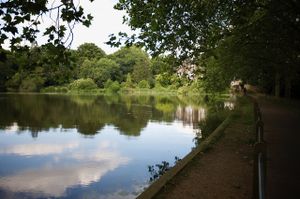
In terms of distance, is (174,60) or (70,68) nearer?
(70,68)

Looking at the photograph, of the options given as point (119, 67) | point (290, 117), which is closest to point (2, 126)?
point (290, 117)

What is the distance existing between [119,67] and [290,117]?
9830cm

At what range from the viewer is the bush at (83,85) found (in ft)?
321

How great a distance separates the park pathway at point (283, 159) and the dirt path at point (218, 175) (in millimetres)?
505

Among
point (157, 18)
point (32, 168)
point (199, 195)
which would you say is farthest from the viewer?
point (32, 168)

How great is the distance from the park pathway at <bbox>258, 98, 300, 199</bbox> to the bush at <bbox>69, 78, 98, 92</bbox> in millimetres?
83781

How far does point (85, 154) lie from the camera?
16.8 meters

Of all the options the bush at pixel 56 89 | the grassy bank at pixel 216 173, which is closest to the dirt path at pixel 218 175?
the grassy bank at pixel 216 173

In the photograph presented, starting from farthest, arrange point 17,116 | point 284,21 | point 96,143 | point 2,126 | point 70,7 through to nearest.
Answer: point 17,116
point 2,126
point 96,143
point 284,21
point 70,7

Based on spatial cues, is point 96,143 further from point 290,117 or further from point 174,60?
point 290,117

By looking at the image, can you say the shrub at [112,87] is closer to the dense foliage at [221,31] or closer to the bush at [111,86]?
the bush at [111,86]

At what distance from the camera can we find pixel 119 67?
116500 mm

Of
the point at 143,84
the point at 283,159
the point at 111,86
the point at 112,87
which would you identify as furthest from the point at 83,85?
the point at 283,159

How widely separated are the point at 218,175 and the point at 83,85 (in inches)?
3690
